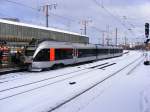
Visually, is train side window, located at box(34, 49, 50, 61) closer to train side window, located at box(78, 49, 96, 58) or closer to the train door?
the train door

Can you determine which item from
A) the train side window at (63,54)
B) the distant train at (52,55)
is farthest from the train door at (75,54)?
the train side window at (63,54)

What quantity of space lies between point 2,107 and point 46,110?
1844mm

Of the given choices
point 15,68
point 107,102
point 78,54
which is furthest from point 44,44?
point 107,102

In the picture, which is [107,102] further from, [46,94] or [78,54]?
[78,54]

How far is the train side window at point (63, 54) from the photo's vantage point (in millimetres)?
28181

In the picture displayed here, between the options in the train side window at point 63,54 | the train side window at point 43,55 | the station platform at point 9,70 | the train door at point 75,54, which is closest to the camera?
the station platform at point 9,70

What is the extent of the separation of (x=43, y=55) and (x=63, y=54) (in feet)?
13.3

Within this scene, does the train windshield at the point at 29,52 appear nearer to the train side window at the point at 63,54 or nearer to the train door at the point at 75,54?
the train side window at the point at 63,54

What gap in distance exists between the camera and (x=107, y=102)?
12031 millimetres

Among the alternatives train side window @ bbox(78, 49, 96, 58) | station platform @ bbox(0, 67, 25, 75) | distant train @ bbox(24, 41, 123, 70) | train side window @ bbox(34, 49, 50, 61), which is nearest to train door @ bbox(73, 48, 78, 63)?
distant train @ bbox(24, 41, 123, 70)

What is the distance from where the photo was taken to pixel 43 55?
2606 cm

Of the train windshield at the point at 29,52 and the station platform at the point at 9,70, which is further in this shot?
the train windshield at the point at 29,52

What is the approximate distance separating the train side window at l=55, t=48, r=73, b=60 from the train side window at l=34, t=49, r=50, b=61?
1.67 metres

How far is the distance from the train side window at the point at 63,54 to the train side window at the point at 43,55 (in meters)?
1.67
